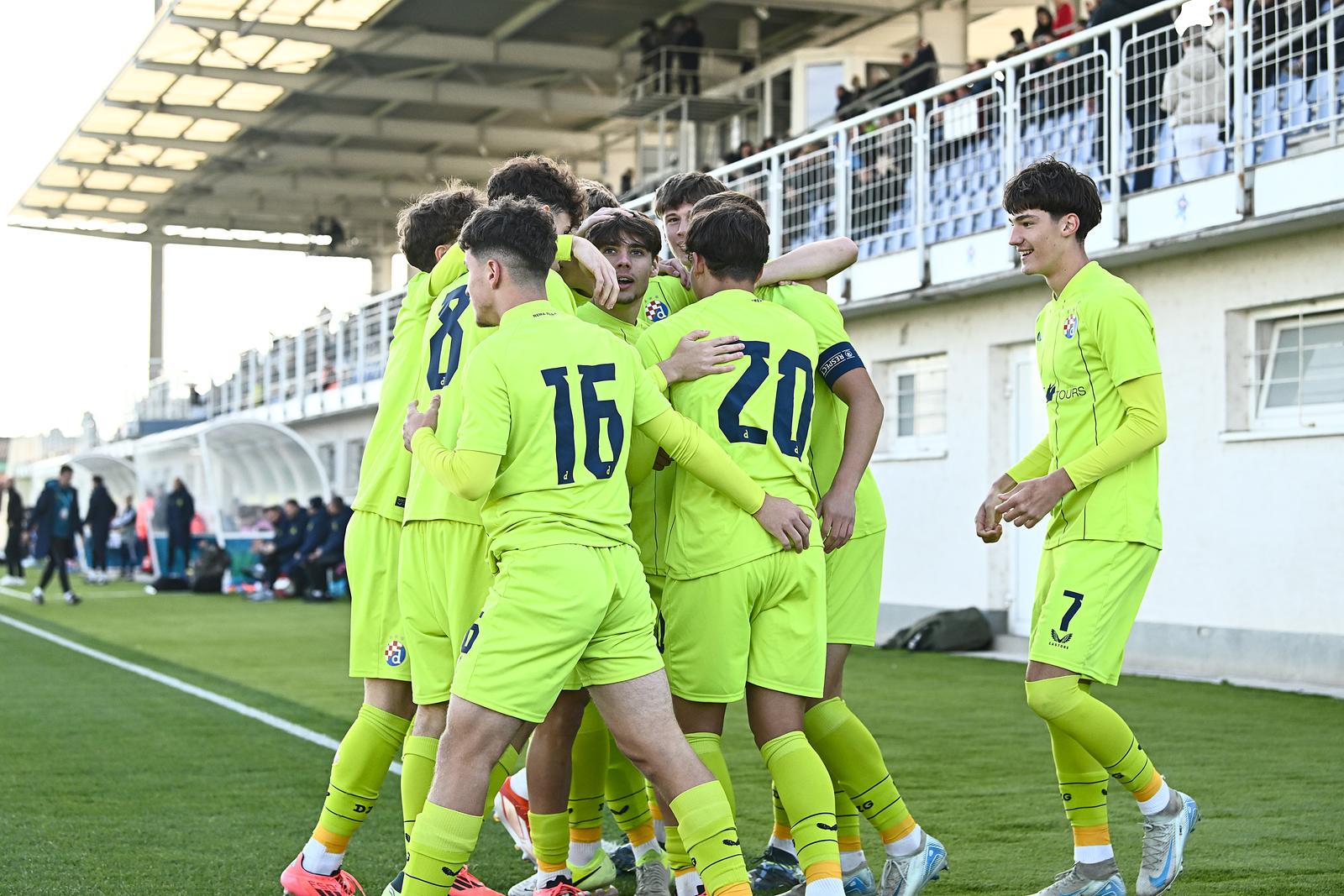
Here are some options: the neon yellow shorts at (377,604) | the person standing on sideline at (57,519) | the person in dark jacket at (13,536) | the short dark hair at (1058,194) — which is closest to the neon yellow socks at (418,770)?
the neon yellow shorts at (377,604)

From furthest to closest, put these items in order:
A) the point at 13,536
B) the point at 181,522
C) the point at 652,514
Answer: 1. the point at 13,536
2. the point at 181,522
3. the point at 652,514

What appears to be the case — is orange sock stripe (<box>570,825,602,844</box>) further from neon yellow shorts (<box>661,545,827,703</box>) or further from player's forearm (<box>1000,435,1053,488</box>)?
player's forearm (<box>1000,435,1053,488</box>)

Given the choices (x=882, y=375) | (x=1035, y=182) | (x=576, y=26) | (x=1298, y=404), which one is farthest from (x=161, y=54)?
(x=1035, y=182)

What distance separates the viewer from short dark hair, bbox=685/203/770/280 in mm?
4230

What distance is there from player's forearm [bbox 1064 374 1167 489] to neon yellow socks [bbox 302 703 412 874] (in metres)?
2.05

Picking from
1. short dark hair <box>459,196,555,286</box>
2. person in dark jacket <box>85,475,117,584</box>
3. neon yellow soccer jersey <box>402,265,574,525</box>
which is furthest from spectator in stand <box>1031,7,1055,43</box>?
person in dark jacket <box>85,475,117,584</box>

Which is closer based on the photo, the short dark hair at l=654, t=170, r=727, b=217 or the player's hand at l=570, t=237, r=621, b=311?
the player's hand at l=570, t=237, r=621, b=311

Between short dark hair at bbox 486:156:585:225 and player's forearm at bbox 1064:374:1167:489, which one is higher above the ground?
short dark hair at bbox 486:156:585:225

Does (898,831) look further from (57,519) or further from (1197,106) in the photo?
(57,519)

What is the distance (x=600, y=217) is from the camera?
182 inches

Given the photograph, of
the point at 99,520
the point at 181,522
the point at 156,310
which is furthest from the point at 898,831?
the point at 156,310

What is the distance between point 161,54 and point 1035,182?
953 inches

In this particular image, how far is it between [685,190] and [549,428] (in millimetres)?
1439

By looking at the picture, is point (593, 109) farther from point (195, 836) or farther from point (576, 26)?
point (195, 836)
